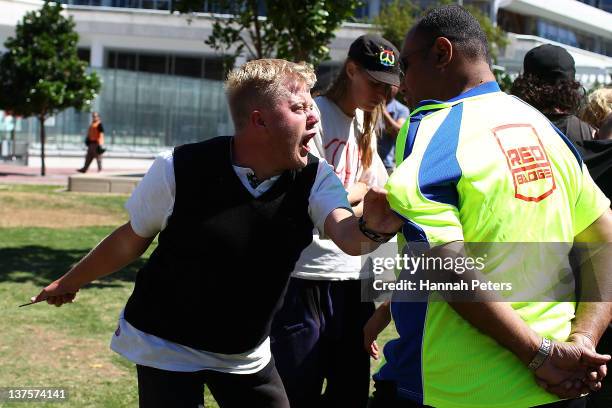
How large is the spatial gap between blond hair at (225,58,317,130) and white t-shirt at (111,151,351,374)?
22 cm

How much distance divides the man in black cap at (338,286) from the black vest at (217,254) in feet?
3.23

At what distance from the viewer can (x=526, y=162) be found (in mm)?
2312

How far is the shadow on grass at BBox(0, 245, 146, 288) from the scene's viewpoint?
9.00 m

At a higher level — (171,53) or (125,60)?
(171,53)

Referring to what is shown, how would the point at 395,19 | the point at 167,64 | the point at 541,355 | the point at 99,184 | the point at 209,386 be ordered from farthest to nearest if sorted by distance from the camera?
1. the point at 167,64
2. the point at 395,19
3. the point at 99,184
4. the point at 209,386
5. the point at 541,355

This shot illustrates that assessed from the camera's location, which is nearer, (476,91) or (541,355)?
(541,355)

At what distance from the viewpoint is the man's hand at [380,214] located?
2.40m

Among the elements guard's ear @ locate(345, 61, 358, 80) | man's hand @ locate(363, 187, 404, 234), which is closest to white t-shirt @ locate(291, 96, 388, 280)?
guard's ear @ locate(345, 61, 358, 80)

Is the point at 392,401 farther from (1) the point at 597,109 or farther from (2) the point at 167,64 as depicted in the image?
(2) the point at 167,64

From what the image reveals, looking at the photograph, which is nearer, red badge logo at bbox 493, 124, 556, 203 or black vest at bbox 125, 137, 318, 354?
red badge logo at bbox 493, 124, 556, 203

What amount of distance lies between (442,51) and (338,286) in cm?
196

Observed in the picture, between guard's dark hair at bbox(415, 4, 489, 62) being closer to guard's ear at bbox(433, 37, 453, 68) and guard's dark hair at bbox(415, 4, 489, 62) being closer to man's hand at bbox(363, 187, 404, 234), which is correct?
guard's ear at bbox(433, 37, 453, 68)

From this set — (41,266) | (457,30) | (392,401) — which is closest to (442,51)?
(457,30)

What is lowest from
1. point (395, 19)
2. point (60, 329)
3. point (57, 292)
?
point (60, 329)
